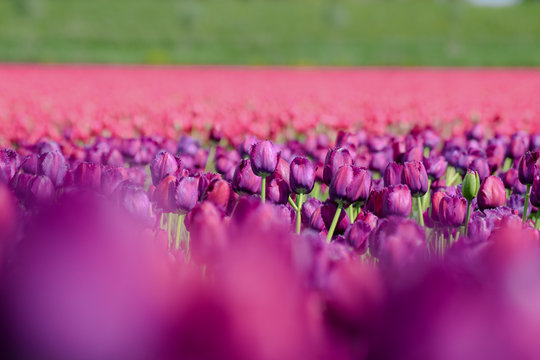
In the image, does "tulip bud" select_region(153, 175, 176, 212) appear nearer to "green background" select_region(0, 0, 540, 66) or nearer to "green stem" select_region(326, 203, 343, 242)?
"green stem" select_region(326, 203, 343, 242)

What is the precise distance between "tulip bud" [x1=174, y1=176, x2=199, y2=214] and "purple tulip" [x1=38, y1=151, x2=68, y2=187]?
0.36 meters

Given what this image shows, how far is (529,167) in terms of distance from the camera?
1.82 meters

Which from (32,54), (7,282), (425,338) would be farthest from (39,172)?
(32,54)

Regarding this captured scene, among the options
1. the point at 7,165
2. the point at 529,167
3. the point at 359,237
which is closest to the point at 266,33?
the point at 529,167

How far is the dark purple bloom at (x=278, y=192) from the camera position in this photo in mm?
1619

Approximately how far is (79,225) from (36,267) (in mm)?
35

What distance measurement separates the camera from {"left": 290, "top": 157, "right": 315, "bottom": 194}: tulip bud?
1.55m

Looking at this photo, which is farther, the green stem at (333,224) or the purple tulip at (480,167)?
the purple tulip at (480,167)

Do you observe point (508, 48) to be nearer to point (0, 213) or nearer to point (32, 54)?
point (32, 54)

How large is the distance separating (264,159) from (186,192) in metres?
0.28

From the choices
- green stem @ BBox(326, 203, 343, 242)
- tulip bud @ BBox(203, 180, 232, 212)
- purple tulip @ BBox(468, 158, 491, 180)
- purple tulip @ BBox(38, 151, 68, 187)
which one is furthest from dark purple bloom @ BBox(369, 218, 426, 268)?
purple tulip @ BBox(468, 158, 491, 180)

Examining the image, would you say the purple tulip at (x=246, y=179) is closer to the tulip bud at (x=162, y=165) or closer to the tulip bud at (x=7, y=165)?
the tulip bud at (x=162, y=165)

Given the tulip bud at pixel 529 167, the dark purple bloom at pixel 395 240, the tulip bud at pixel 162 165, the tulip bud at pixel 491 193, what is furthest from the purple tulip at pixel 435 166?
the dark purple bloom at pixel 395 240

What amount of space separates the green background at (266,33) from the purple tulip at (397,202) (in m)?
30.4
